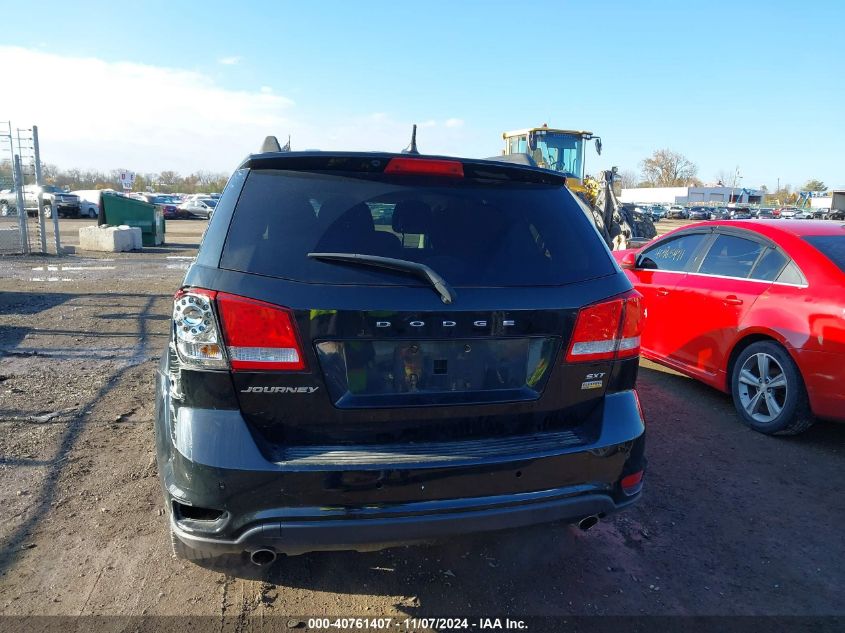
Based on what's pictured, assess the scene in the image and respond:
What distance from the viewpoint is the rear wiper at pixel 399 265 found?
2.31 m

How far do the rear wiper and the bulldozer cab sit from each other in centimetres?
1613

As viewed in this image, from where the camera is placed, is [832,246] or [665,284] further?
[665,284]

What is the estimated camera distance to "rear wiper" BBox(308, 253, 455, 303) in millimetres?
2309

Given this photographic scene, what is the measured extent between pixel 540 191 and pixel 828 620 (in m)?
2.23

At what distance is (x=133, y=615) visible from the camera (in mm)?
2631

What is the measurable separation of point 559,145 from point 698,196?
86499mm

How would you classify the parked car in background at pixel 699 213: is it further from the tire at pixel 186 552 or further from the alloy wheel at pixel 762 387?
the tire at pixel 186 552

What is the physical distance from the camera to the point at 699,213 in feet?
244

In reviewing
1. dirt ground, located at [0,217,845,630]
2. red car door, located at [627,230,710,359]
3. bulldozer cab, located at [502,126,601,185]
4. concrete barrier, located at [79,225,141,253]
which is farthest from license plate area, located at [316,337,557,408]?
concrete barrier, located at [79,225,141,253]

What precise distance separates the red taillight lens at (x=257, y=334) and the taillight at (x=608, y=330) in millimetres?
1086

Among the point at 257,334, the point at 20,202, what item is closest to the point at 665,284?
the point at 257,334

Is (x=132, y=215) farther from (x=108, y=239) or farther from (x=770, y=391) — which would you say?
(x=770, y=391)

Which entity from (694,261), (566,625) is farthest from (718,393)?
(566,625)

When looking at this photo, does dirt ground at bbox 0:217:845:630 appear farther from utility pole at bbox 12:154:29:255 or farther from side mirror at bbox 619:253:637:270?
utility pole at bbox 12:154:29:255
